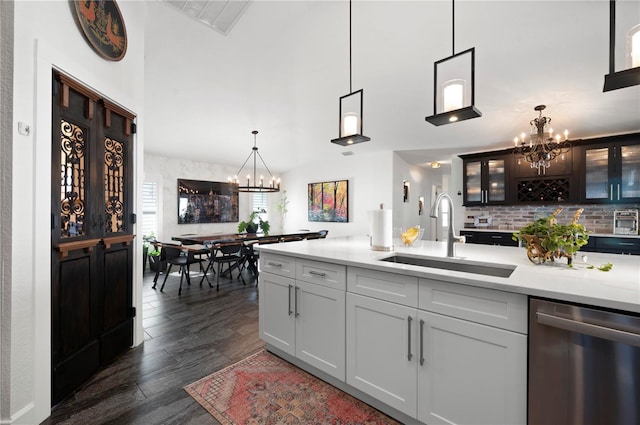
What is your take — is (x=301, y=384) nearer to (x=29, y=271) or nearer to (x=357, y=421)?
(x=357, y=421)

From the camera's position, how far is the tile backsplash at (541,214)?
4375 millimetres

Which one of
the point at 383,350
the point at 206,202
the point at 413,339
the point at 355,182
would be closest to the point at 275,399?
the point at 383,350

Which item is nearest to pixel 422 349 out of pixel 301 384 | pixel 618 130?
pixel 301 384

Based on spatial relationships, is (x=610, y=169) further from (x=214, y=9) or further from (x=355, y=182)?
(x=214, y=9)

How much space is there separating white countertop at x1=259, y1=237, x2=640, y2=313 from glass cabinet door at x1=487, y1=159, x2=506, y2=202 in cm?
355

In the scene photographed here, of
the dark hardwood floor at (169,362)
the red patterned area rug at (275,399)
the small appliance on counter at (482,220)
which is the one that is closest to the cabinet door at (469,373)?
the red patterned area rug at (275,399)

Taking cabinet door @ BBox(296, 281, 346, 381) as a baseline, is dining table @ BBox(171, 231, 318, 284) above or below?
above

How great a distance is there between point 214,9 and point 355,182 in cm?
476

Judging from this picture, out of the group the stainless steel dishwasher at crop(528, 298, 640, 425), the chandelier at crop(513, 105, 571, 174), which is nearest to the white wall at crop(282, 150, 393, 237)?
the chandelier at crop(513, 105, 571, 174)

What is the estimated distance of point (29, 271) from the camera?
61.2 inches

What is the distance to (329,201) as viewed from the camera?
7164mm

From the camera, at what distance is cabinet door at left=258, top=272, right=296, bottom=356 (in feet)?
7.01

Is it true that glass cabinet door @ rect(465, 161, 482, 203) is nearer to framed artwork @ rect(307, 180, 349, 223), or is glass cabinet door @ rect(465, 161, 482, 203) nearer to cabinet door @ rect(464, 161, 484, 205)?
cabinet door @ rect(464, 161, 484, 205)

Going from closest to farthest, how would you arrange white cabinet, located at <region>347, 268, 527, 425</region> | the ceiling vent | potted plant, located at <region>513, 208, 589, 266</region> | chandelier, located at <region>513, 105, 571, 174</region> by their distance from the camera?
white cabinet, located at <region>347, 268, 527, 425</region>
potted plant, located at <region>513, 208, 589, 266</region>
the ceiling vent
chandelier, located at <region>513, 105, 571, 174</region>
